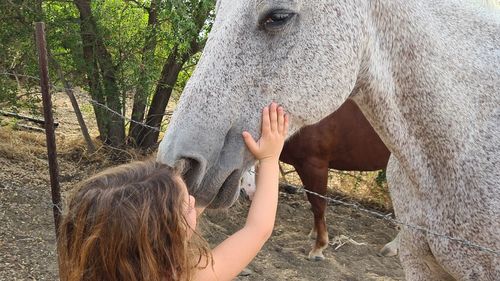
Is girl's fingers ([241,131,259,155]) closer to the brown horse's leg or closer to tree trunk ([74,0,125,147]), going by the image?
the brown horse's leg

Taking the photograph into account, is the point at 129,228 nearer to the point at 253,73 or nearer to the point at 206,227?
the point at 253,73

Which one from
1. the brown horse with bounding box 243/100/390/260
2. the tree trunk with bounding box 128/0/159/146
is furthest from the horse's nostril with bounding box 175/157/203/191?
the tree trunk with bounding box 128/0/159/146

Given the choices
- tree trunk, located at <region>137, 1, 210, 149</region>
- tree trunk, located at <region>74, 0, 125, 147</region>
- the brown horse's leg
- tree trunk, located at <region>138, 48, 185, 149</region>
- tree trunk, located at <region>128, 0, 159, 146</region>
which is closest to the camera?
the brown horse's leg

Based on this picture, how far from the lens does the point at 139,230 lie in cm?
148

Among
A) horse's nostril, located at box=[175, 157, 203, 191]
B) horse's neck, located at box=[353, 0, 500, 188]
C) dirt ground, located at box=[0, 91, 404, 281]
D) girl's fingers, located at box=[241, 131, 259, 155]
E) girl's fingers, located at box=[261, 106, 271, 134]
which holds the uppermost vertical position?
horse's neck, located at box=[353, 0, 500, 188]

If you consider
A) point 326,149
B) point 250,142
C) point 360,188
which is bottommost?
point 360,188

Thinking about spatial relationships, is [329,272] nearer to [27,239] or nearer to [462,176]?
[27,239]

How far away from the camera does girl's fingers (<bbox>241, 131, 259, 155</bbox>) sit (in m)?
1.65

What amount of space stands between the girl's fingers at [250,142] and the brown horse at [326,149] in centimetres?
325

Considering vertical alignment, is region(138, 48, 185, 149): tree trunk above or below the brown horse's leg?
above

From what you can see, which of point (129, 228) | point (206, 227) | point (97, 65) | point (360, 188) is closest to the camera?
point (129, 228)

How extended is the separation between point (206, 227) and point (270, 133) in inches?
81.3

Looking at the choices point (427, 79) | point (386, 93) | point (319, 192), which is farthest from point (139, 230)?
point (319, 192)

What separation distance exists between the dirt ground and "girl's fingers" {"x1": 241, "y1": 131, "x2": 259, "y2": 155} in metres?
2.42
